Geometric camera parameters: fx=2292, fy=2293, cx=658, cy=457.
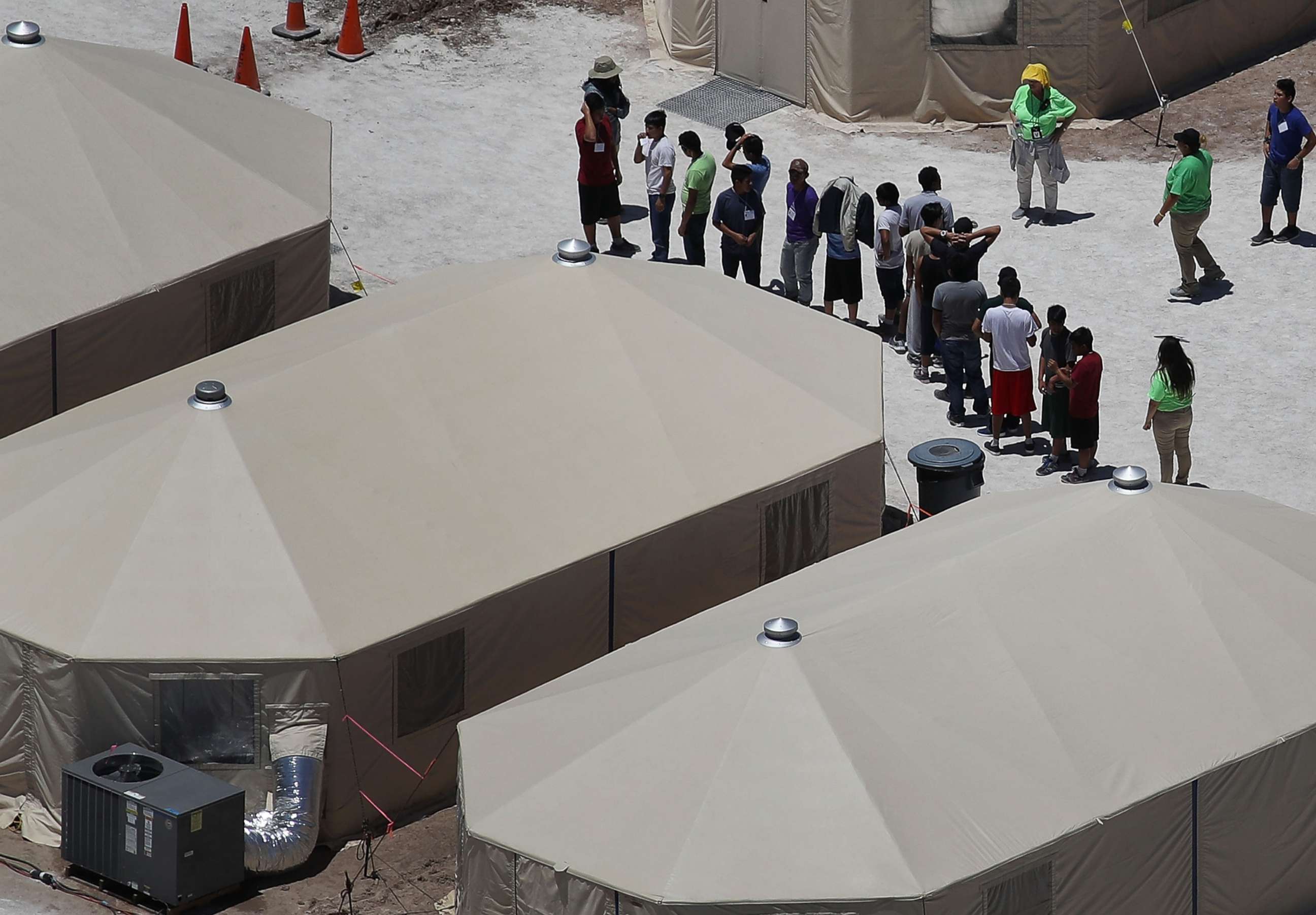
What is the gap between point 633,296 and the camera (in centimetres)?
1811

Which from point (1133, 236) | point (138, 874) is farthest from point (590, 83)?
point (138, 874)

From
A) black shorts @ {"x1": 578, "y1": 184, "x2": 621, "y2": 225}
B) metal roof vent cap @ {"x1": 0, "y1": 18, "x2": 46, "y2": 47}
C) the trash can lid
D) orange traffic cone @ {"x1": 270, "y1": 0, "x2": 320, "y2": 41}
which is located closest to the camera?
the trash can lid

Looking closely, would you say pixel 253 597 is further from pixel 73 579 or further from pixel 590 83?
pixel 590 83

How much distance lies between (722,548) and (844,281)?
5059 mm

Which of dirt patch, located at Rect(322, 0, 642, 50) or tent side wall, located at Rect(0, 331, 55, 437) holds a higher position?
dirt patch, located at Rect(322, 0, 642, 50)

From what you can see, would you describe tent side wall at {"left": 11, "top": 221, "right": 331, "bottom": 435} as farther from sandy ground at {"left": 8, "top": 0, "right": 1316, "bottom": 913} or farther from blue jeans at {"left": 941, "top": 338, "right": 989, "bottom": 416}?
blue jeans at {"left": 941, "top": 338, "right": 989, "bottom": 416}

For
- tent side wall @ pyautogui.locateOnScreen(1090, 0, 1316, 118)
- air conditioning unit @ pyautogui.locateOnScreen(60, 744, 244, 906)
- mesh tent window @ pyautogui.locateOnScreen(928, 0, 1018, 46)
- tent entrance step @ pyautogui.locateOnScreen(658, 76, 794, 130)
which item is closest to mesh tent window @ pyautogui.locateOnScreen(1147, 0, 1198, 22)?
tent side wall @ pyautogui.locateOnScreen(1090, 0, 1316, 118)

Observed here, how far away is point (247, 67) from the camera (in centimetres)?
2570

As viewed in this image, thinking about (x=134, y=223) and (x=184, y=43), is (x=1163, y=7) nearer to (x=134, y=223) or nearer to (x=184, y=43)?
(x=184, y=43)

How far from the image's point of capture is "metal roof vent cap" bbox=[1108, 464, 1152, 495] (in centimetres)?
1540

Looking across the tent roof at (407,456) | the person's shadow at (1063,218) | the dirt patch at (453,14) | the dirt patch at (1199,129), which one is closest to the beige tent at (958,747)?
the tent roof at (407,456)

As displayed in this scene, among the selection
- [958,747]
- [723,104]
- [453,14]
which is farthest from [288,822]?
[453,14]

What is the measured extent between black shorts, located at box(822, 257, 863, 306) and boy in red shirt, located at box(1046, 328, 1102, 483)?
2872mm

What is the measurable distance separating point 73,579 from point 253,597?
127 centimetres
